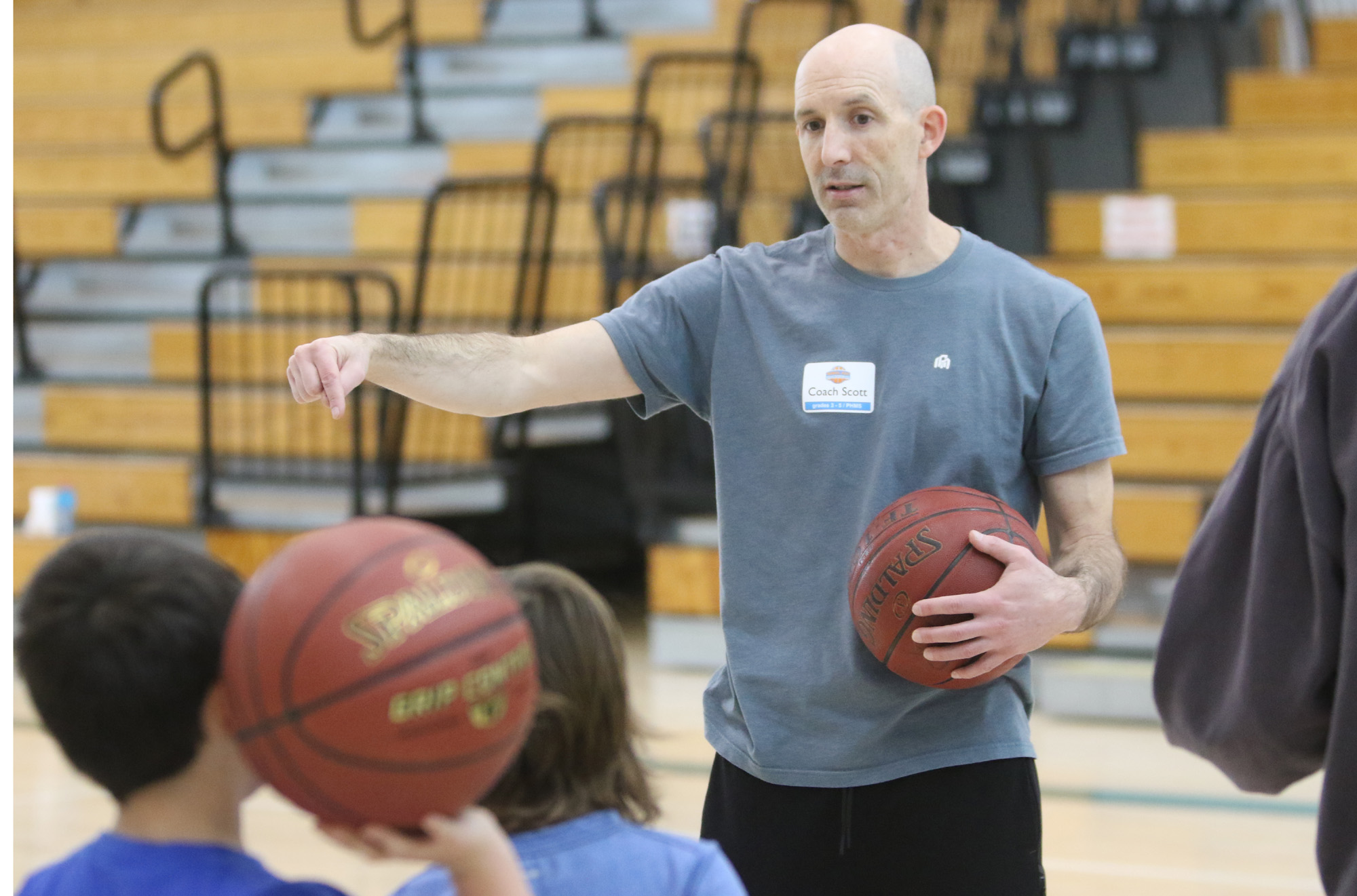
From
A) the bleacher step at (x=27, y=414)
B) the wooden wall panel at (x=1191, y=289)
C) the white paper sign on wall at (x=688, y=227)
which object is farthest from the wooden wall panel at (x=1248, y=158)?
the bleacher step at (x=27, y=414)

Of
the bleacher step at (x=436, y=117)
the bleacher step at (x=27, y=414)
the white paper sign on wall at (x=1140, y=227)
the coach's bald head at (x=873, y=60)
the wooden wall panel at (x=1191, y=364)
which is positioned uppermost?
the bleacher step at (x=436, y=117)

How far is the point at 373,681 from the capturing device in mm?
1044

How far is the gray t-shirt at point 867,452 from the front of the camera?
5.73 ft

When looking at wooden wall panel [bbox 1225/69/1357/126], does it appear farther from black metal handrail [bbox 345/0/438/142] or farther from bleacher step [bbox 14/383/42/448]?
bleacher step [bbox 14/383/42/448]

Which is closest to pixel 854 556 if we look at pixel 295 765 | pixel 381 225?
pixel 295 765

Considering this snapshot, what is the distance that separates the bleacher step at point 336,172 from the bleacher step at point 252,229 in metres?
0.07

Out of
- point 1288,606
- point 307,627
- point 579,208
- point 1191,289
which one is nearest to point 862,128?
point 1288,606

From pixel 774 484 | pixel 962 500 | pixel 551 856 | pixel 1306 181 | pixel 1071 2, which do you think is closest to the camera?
pixel 551 856

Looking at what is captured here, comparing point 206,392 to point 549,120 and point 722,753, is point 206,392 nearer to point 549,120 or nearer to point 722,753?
point 549,120

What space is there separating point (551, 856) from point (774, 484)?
0.68 metres

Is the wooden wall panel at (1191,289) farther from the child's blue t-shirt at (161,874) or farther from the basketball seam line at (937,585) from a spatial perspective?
the child's blue t-shirt at (161,874)

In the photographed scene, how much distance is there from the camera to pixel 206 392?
5.22 meters

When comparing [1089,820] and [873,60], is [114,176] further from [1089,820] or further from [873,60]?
[873,60]

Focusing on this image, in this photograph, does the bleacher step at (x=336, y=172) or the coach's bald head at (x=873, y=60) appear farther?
the bleacher step at (x=336, y=172)
